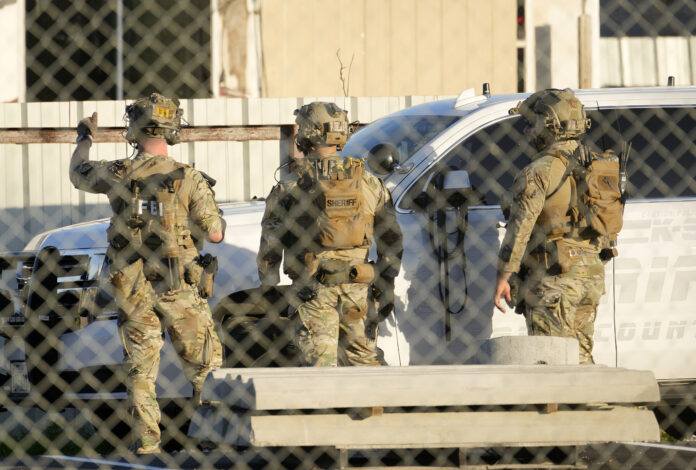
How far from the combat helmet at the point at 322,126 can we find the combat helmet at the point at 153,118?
611 millimetres

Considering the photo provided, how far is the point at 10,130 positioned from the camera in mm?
9008

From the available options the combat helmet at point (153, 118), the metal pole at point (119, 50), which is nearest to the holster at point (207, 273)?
the combat helmet at point (153, 118)

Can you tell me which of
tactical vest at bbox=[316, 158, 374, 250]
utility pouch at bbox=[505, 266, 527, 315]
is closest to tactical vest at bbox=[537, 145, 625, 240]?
utility pouch at bbox=[505, 266, 527, 315]

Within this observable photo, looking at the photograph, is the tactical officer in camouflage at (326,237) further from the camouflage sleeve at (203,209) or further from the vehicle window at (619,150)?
the vehicle window at (619,150)

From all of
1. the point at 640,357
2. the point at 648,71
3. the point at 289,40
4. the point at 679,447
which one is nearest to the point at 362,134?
the point at 640,357

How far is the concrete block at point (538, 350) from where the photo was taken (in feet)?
15.6

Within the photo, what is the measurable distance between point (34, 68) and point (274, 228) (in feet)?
17.6

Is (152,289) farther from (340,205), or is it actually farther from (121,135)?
(121,135)

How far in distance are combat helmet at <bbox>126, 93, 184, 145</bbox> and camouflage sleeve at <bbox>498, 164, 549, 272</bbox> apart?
1.68m

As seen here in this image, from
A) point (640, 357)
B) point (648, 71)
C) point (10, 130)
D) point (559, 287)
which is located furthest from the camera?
point (648, 71)

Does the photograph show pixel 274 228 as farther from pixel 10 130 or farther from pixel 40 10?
pixel 40 10

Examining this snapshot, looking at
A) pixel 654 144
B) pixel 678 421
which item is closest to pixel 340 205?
pixel 654 144

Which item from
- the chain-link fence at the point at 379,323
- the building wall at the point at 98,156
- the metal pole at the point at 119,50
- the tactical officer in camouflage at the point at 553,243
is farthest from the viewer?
the metal pole at the point at 119,50

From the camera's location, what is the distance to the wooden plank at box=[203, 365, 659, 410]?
3.89 metres
